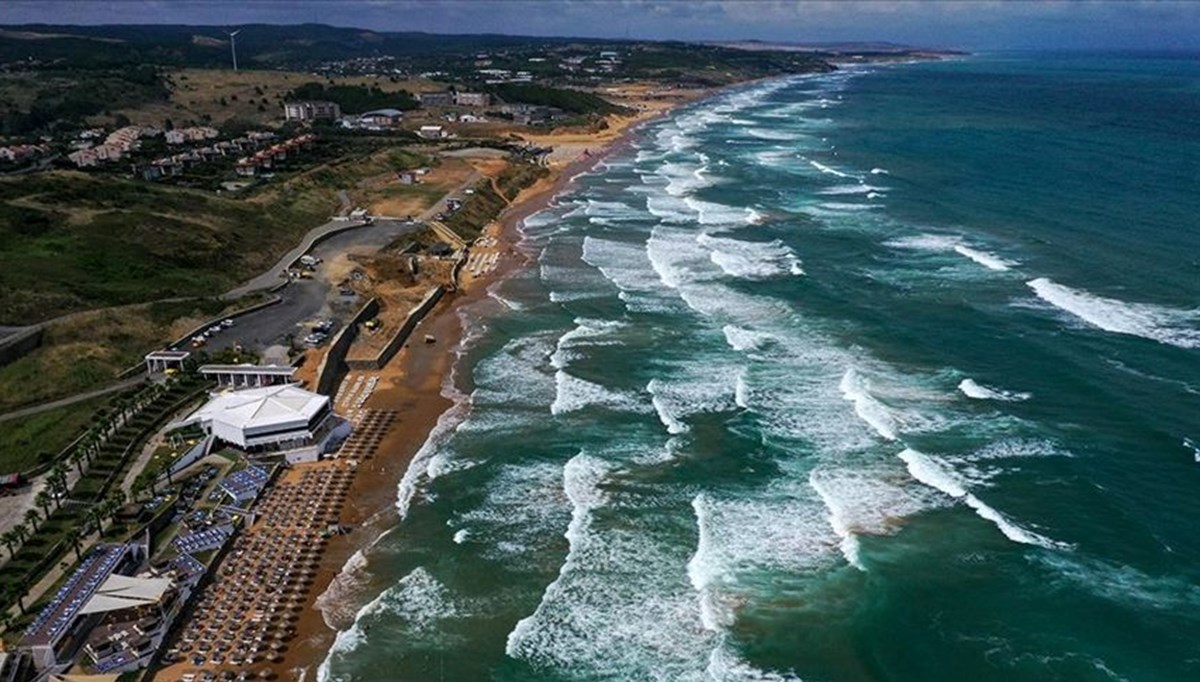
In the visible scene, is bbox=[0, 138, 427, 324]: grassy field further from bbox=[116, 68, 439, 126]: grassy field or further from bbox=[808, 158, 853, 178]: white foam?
bbox=[116, 68, 439, 126]: grassy field

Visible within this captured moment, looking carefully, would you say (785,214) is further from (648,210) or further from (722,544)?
(722,544)

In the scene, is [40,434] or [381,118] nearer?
[40,434]

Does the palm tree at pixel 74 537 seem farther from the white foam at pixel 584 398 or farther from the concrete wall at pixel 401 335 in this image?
the white foam at pixel 584 398

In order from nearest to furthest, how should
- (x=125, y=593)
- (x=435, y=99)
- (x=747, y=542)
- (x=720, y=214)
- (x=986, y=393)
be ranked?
(x=125, y=593) < (x=747, y=542) < (x=986, y=393) < (x=720, y=214) < (x=435, y=99)

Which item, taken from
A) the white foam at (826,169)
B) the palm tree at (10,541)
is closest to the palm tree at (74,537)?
the palm tree at (10,541)

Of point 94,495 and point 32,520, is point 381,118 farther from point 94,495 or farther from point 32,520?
point 32,520

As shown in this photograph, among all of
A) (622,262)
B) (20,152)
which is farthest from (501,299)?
(20,152)
